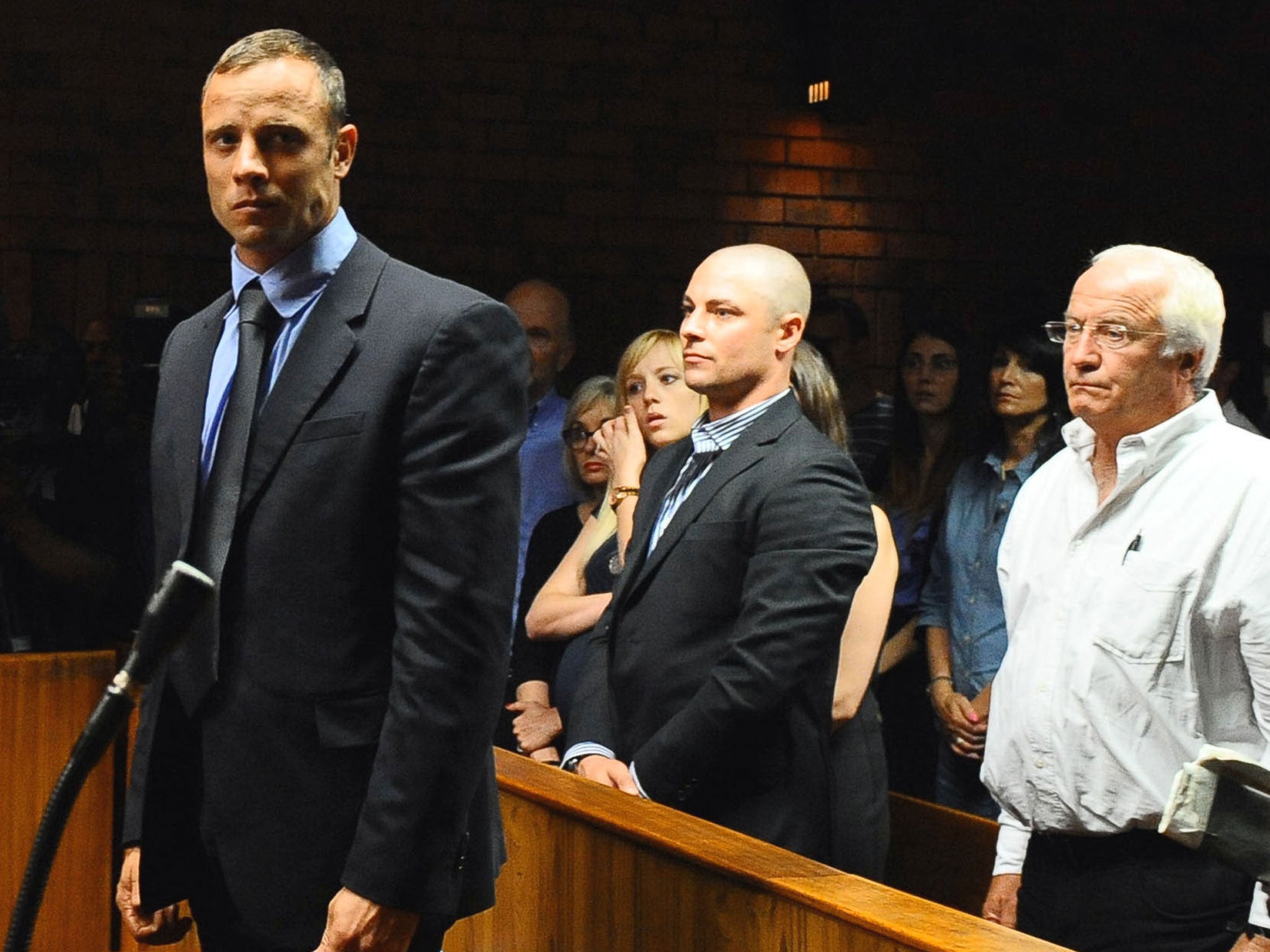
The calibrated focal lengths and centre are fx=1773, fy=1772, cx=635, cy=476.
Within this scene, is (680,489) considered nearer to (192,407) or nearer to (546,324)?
(192,407)

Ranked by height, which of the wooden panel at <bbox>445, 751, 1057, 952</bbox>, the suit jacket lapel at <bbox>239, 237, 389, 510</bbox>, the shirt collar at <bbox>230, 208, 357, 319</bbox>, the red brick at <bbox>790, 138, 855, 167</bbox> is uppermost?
the red brick at <bbox>790, 138, 855, 167</bbox>

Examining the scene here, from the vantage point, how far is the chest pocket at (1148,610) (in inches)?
76.8

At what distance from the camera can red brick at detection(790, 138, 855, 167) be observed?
19.6 feet

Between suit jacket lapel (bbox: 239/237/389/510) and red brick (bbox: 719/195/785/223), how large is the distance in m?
4.39

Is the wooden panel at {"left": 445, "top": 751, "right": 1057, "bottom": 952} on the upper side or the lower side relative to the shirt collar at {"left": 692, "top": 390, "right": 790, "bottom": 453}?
lower

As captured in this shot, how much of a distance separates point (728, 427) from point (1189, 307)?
2.22 ft

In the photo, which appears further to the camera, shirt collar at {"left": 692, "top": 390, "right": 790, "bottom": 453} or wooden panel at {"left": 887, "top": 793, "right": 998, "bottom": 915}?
wooden panel at {"left": 887, "top": 793, "right": 998, "bottom": 915}

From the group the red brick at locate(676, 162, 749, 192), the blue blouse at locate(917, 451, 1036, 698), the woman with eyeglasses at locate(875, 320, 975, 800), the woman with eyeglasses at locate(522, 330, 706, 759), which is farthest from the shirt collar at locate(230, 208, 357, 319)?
the red brick at locate(676, 162, 749, 192)

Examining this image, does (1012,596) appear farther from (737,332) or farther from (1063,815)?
(737,332)

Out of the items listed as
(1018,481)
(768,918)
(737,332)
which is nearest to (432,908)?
(768,918)

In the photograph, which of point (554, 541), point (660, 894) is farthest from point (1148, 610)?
point (554, 541)

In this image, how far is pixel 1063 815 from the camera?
203 centimetres

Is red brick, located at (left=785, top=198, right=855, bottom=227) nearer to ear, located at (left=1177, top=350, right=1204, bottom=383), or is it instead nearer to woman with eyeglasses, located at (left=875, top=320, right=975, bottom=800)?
woman with eyeglasses, located at (left=875, top=320, right=975, bottom=800)

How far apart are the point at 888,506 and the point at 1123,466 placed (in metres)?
2.00
